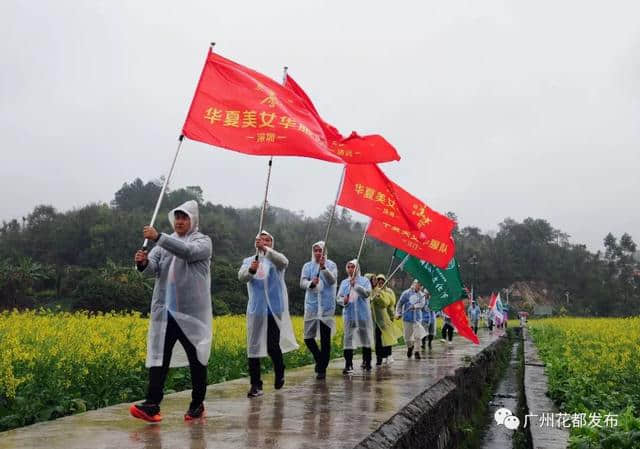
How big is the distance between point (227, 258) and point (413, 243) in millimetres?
41888

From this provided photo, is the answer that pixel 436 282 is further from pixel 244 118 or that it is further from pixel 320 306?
pixel 244 118

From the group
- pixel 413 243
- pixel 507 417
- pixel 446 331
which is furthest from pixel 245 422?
pixel 446 331

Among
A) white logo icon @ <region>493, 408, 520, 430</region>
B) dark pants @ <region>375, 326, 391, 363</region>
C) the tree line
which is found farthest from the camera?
the tree line

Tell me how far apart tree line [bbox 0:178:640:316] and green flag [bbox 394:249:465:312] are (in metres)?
20.7

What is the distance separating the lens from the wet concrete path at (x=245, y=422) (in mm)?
4285

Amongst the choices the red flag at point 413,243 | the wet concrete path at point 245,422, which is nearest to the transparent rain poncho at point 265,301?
the wet concrete path at point 245,422

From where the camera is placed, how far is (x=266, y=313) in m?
6.85

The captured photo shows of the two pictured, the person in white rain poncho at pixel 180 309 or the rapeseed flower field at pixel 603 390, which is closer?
the rapeseed flower field at pixel 603 390

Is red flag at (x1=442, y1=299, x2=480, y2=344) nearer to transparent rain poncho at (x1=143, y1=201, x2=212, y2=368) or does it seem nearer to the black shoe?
the black shoe

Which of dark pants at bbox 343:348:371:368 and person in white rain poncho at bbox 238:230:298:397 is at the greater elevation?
person in white rain poncho at bbox 238:230:298:397

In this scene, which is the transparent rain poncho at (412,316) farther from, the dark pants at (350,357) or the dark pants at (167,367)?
the dark pants at (167,367)

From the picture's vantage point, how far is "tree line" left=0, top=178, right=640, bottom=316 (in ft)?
122

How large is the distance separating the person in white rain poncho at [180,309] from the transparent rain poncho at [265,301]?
138cm

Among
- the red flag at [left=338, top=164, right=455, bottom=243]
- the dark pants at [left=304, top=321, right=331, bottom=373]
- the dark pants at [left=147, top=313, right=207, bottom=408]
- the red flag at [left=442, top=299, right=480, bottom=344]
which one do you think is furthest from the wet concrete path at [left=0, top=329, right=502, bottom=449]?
the red flag at [left=442, top=299, right=480, bottom=344]
